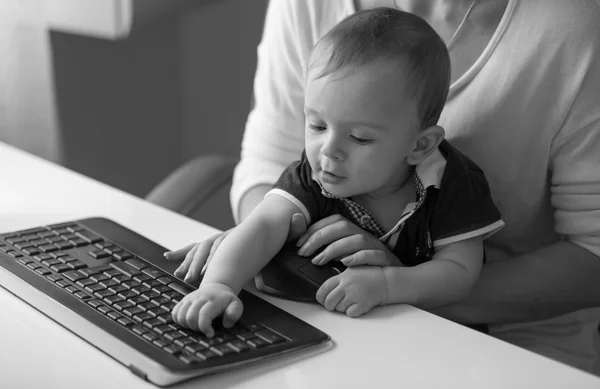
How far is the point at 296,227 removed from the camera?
0.91 meters

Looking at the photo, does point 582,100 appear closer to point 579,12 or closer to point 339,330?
point 579,12

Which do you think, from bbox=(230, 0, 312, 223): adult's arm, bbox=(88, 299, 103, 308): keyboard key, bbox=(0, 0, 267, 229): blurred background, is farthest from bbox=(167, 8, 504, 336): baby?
bbox=(0, 0, 267, 229): blurred background

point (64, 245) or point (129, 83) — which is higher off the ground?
point (64, 245)

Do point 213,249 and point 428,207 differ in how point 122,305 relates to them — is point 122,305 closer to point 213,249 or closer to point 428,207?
point 213,249

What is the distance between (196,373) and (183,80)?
Result: 57.9 inches

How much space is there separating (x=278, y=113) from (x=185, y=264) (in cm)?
41

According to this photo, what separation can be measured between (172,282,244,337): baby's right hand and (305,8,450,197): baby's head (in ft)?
0.64

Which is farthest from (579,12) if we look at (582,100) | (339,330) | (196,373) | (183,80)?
(183,80)

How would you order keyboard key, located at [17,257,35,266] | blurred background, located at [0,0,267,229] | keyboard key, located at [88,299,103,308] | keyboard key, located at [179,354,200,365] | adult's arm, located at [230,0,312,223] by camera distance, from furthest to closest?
blurred background, located at [0,0,267,229], adult's arm, located at [230,0,312,223], keyboard key, located at [17,257,35,266], keyboard key, located at [88,299,103,308], keyboard key, located at [179,354,200,365]

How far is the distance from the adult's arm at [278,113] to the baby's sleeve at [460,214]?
33 centimetres

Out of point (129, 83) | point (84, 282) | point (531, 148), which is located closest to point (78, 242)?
point (84, 282)

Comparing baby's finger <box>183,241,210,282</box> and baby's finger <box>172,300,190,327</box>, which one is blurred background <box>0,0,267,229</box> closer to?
baby's finger <box>183,241,210,282</box>

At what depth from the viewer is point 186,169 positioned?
4.54 ft

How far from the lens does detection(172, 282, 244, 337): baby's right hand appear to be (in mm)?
718
